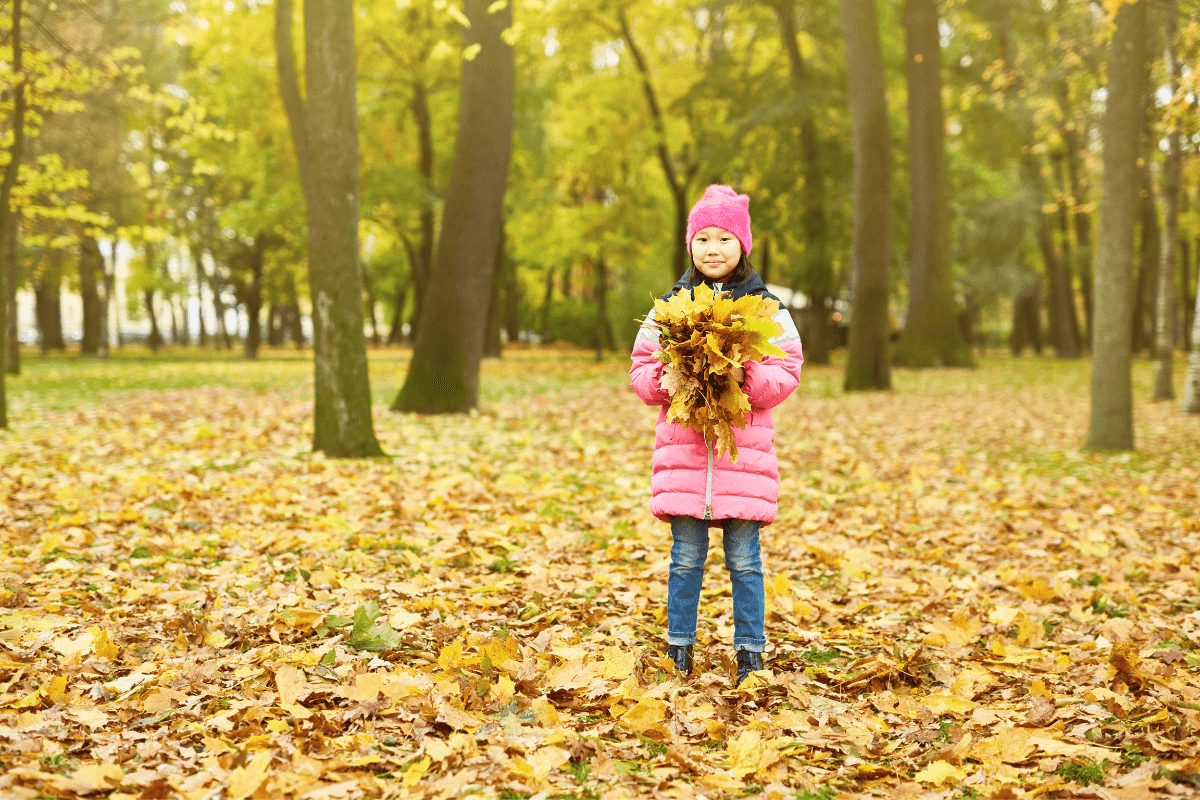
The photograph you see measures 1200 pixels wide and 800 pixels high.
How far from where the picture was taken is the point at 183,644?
3619 mm

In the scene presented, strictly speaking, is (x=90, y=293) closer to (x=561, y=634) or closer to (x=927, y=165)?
(x=927, y=165)

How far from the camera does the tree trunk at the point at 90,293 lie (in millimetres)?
28047

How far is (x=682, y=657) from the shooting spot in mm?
3518

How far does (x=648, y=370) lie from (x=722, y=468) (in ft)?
1.58

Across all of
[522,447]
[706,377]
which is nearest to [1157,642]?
[706,377]

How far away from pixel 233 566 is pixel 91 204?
66.9ft

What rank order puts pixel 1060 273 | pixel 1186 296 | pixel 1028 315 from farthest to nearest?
pixel 1028 315 < pixel 1186 296 < pixel 1060 273

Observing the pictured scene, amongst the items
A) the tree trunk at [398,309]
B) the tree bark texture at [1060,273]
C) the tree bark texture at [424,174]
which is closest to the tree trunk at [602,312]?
the tree bark texture at [424,174]

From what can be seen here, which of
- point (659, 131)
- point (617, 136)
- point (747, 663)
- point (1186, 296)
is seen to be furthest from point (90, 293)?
point (1186, 296)

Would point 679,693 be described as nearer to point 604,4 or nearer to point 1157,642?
point 1157,642

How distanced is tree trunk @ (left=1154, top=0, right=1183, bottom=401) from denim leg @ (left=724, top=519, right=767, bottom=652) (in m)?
11.2

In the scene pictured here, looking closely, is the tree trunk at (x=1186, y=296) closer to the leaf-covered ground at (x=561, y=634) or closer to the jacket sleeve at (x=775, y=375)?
the leaf-covered ground at (x=561, y=634)

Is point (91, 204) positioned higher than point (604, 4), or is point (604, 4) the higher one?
point (604, 4)

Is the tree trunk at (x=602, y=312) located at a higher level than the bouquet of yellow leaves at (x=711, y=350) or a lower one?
higher
